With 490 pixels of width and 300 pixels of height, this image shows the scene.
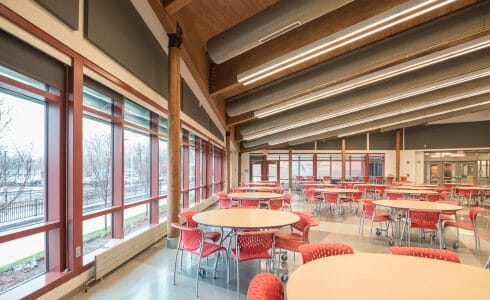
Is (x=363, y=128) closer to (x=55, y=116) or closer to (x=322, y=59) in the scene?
(x=322, y=59)

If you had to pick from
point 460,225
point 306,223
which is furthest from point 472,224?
point 306,223

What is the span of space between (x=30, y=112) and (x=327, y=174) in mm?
18544

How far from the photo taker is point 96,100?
152 inches

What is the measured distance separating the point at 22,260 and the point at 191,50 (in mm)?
4032

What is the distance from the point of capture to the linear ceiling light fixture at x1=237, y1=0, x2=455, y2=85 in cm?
409

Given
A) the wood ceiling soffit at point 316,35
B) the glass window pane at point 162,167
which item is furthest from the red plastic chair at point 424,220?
the glass window pane at point 162,167

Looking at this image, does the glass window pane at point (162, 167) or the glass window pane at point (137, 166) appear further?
the glass window pane at point (162, 167)

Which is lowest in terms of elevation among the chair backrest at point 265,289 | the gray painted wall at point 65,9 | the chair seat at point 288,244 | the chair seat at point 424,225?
the chair seat at point 424,225

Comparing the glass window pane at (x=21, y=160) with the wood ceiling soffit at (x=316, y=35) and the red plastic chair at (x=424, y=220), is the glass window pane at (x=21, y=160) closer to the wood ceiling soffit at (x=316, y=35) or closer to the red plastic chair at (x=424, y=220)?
the wood ceiling soffit at (x=316, y=35)

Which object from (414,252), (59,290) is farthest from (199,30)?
(414,252)

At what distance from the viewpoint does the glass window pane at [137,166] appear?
483 centimetres

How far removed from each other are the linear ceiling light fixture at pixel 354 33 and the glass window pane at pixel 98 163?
10.2 ft

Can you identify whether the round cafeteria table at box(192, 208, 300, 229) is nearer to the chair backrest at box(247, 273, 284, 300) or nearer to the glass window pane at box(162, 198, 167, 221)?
the chair backrest at box(247, 273, 284, 300)

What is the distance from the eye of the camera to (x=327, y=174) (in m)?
19.6
